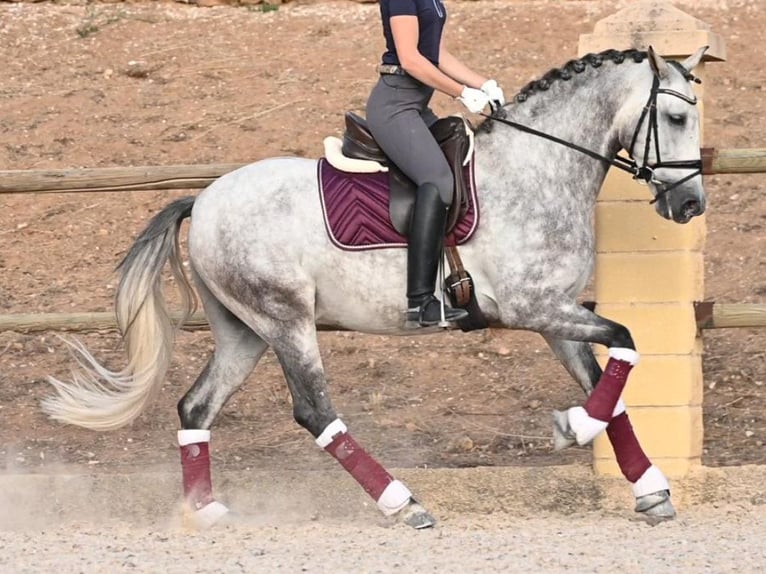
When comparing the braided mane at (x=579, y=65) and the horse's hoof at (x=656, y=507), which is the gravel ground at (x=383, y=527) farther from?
the braided mane at (x=579, y=65)

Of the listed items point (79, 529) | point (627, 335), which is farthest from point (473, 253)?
point (79, 529)

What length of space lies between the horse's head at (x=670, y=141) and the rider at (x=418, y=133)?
62cm

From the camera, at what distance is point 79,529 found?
627 centimetres

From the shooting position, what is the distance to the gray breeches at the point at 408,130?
6.04 meters

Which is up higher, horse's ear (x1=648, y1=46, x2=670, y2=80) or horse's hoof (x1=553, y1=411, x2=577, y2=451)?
horse's ear (x1=648, y1=46, x2=670, y2=80)

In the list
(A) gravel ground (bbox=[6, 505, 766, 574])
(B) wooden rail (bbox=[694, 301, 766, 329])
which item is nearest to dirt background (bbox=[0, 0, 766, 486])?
(B) wooden rail (bbox=[694, 301, 766, 329])

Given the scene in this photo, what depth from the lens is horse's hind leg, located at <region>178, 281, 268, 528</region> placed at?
651 cm

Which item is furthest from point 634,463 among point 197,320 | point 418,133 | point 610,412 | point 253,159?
point 253,159

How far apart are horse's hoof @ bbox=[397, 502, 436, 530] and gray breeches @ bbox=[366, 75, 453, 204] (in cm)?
128

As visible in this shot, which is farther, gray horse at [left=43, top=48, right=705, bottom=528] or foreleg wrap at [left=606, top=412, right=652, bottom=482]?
foreleg wrap at [left=606, top=412, right=652, bottom=482]

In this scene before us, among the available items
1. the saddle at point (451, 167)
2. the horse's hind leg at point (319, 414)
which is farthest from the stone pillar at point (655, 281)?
the horse's hind leg at point (319, 414)

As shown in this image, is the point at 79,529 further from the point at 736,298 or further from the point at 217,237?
the point at 736,298

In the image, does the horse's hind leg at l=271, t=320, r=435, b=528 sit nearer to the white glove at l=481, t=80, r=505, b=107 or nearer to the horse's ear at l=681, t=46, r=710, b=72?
the white glove at l=481, t=80, r=505, b=107

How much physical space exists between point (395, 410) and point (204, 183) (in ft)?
8.41
